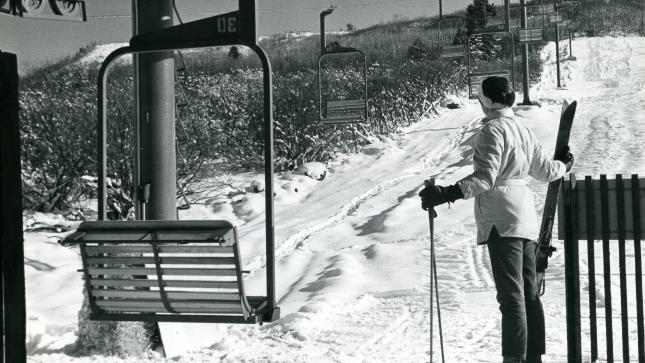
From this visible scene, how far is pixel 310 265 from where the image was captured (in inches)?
401

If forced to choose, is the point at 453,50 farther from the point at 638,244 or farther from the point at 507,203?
the point at 507,203

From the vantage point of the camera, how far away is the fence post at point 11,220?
285cm

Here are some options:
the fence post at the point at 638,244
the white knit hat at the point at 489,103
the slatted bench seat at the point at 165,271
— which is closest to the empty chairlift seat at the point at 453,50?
the fence post at the point at 638,244

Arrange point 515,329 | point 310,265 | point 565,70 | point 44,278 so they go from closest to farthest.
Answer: point 515,329
point 44,278
point 310,265
point 565,70

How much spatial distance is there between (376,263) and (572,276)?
4775 mm

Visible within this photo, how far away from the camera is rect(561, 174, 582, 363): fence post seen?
4.72 meters

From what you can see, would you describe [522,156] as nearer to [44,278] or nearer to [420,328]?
[420,328]

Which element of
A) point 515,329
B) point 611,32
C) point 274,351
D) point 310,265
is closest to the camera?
point 515,329

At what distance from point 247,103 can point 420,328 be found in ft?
40.9

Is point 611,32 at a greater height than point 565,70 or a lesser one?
greater

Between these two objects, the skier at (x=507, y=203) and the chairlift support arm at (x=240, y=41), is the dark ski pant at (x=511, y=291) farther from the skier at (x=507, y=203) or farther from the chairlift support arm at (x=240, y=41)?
the chairlift support arm at (x=240, y=41)

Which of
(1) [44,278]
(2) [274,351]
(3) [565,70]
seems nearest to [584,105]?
(3) [565,70]

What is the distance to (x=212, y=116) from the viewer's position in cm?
1803

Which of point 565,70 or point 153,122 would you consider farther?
point 565,70
